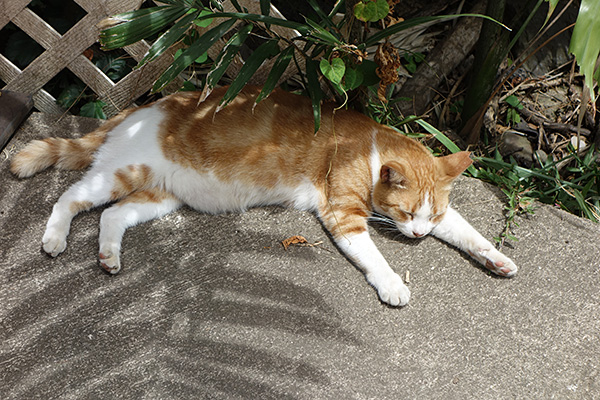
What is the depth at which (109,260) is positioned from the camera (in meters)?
2.16

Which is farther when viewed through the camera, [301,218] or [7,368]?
[301,218]

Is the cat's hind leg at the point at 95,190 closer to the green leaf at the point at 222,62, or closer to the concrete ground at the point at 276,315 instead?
the concrete ground at the point at 276,315

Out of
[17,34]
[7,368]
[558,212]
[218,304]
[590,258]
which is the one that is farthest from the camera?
[17,34]

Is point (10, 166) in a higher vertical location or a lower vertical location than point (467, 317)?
higher

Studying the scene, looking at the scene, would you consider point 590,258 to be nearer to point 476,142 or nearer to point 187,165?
point 476,142

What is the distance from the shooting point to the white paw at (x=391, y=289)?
2.12 m

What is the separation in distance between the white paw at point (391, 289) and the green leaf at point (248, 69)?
1.02 meters

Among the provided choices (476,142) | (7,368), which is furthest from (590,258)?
(7,368)

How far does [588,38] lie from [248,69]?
132 cm

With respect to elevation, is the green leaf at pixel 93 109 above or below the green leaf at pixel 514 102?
above

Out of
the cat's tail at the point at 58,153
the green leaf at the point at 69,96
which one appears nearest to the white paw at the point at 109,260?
the cat's tail at the point at 58,153

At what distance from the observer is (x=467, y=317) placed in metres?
2.13

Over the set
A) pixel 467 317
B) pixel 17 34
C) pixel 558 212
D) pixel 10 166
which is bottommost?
pixel 467 317

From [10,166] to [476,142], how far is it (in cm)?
263
